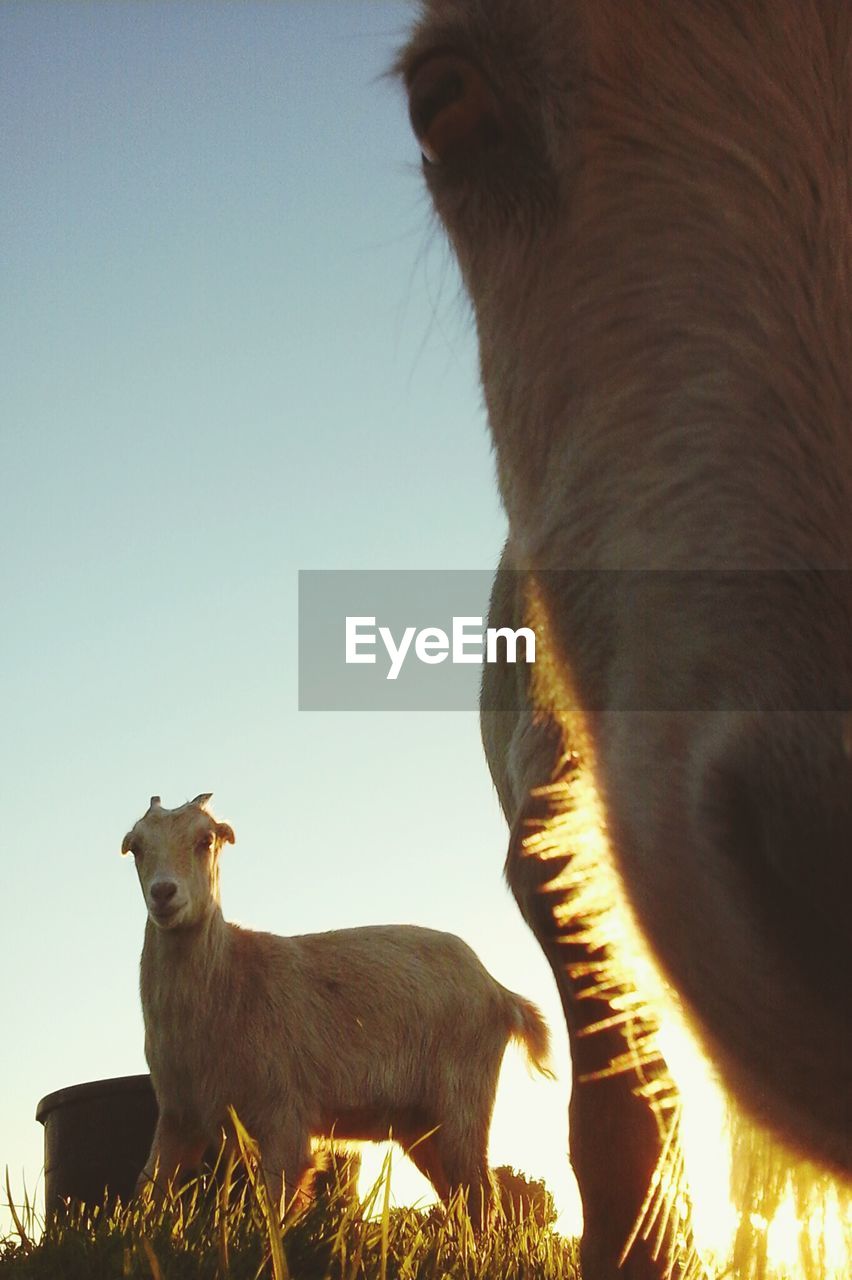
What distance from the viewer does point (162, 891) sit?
707 centimetres

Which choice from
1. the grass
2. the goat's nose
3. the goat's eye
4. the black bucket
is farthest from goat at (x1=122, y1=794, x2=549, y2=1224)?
the goat's eye

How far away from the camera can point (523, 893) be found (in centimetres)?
178

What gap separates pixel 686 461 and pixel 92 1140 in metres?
6.44

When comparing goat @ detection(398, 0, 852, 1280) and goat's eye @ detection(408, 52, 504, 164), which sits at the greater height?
goat's eye @ detection(408, 52, 504, 164)

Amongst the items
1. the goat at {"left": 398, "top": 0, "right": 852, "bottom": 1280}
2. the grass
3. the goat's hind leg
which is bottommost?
the goat's hind leg

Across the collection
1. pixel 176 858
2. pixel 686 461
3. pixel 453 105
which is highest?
pixel 453 105

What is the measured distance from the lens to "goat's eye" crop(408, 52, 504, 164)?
1773 mm

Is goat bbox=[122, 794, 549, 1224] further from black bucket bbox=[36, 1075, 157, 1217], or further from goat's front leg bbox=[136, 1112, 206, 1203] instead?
black bucket bbox=[36, 1075, 157, 1217]

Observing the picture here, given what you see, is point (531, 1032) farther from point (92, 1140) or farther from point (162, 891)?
point (92, 1140)

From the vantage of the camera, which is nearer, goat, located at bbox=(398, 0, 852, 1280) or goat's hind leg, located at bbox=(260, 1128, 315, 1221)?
goat, located at bbox=(398, 0, 852, 1280)

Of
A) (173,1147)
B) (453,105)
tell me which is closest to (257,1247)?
(453,105)

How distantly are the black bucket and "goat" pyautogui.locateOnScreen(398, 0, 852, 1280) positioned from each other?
5.54 metres

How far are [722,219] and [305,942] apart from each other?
7.32 meters

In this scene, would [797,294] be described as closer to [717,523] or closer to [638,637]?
[717,523]
